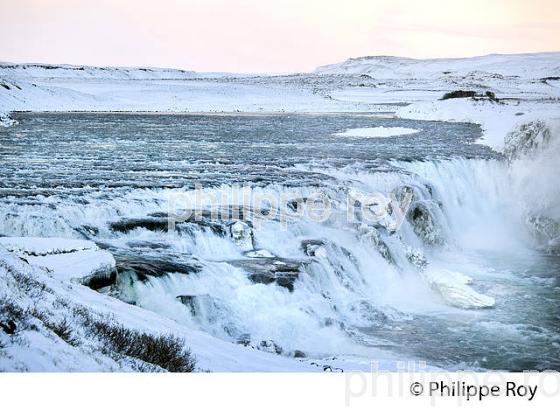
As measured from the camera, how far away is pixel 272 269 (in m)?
11.2

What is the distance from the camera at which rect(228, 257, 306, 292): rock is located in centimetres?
1073

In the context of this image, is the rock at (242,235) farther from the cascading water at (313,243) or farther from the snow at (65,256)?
the snow at (65,256)

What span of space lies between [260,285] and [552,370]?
4.16m

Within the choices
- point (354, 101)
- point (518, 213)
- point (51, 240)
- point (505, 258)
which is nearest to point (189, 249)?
point (51, 240)

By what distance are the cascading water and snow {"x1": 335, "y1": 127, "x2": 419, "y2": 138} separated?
584 cm

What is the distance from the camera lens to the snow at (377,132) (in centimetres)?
2823

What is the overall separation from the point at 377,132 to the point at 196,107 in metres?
20.9

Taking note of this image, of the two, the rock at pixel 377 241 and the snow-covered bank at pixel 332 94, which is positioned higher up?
the snow-covered bank at pixel 332 94

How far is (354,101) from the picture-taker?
55781 millimetres

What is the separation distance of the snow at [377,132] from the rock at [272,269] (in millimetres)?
16958

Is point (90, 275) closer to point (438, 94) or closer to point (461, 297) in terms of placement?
point (461, 297)

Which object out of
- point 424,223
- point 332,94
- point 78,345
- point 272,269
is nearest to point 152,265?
point 272,269

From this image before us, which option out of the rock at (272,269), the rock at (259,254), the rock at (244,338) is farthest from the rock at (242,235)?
the rock at (244,338)

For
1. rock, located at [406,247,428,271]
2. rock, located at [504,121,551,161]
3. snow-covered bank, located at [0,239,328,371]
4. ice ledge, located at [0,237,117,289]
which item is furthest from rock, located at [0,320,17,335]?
rock, located at [504,121,551,161]
